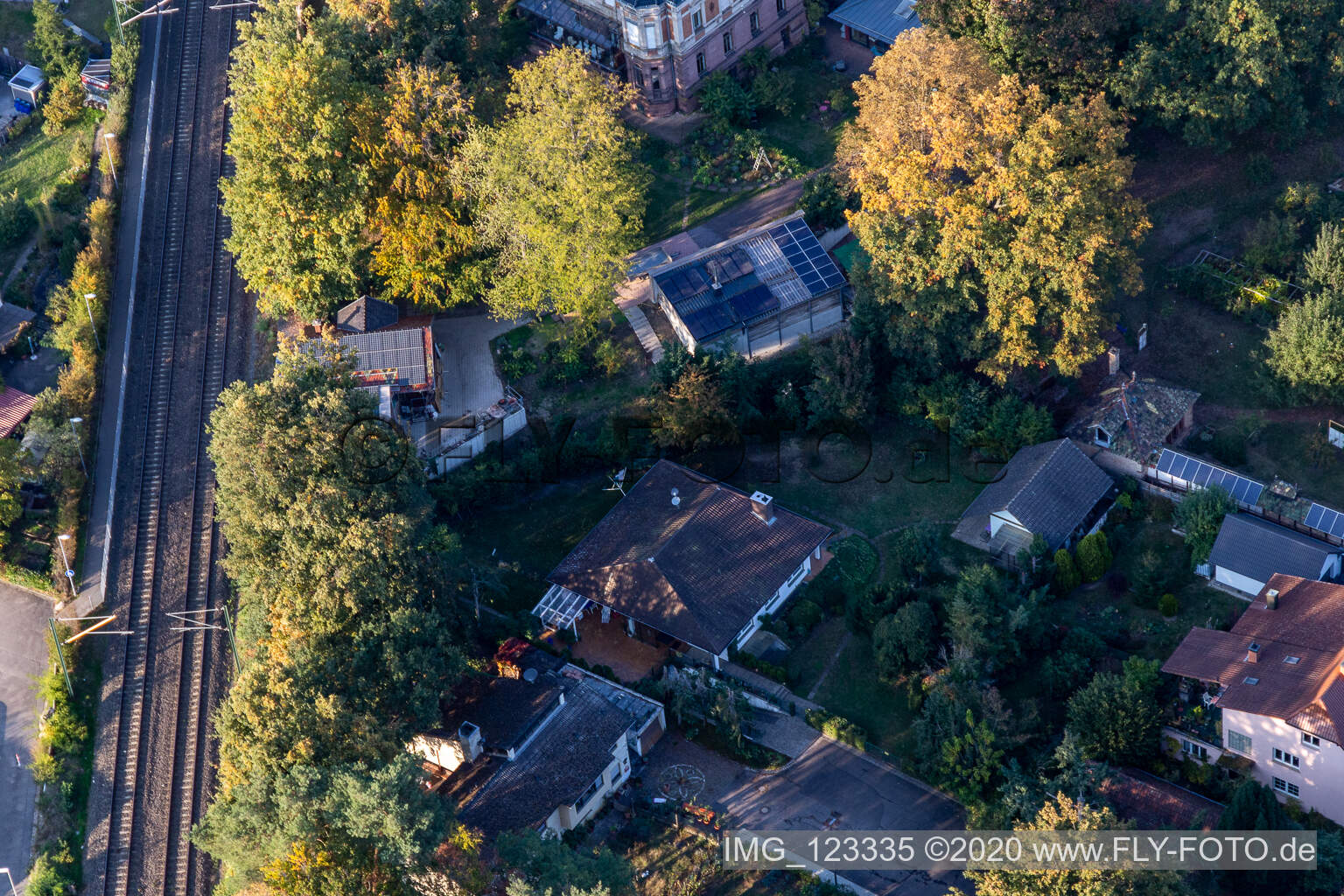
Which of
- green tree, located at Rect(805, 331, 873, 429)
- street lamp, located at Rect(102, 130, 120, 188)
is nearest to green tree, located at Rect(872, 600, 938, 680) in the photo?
green tree, located at Rect(805, 331, 873, 429)

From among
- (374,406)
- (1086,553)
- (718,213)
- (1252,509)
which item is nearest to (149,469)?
(374,406)

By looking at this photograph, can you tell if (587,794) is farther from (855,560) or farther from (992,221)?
(992,221)

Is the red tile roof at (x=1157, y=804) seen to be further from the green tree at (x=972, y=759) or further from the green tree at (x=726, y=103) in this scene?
the green tree at (x=726, y=103)

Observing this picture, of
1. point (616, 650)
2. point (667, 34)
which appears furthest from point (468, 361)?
point (667, 34)

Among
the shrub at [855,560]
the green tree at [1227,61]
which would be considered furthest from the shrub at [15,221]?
the green tree at [1227,61]

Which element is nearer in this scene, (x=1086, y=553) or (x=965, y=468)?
(x=1086, y=553)

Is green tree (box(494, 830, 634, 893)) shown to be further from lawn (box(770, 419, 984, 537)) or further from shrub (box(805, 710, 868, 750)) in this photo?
lawn (box(770, 419, 984, 537))

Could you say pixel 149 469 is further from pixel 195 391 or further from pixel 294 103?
pixel 294 103
